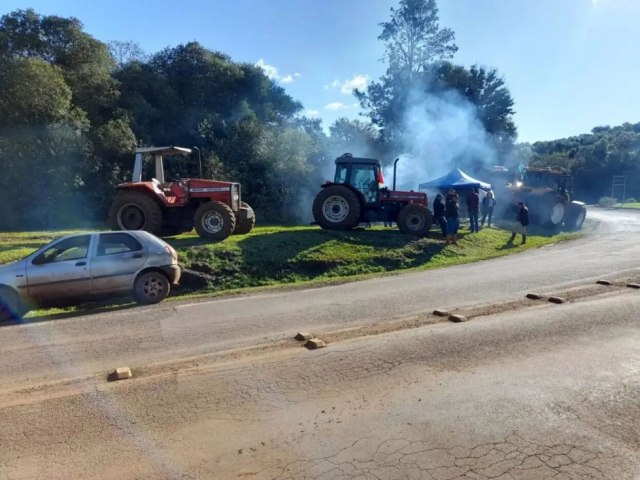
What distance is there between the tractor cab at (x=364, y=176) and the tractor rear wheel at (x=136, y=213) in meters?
6.15

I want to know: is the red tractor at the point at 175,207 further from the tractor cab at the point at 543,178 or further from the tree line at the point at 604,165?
the tree line at the point at 604,165

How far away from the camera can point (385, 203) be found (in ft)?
54.3

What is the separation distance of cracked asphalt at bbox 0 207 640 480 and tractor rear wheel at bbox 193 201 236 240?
5920mm

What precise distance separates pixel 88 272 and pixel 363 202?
9431mm

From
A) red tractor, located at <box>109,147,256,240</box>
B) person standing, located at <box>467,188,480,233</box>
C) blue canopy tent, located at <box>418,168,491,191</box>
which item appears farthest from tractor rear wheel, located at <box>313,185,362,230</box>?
blue canopy tent, located at <box>418,168,491,191</box>

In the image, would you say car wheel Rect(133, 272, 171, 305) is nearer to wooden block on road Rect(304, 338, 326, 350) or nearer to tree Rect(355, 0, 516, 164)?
wooden block on road Rect(304, 338, 326, 350)

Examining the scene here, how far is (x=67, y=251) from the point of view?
9.01 m

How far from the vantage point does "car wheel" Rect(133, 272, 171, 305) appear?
9.27 metres

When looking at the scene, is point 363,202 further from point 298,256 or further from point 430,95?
point 430,95

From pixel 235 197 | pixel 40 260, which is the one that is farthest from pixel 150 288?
pixel 235 197

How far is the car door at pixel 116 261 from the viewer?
899 cm

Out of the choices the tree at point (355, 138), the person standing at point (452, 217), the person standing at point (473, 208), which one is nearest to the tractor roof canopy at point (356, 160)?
the person standing at point (452, 217)

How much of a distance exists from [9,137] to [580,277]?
82.7 ft

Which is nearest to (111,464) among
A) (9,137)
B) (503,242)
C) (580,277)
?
(580,277)
